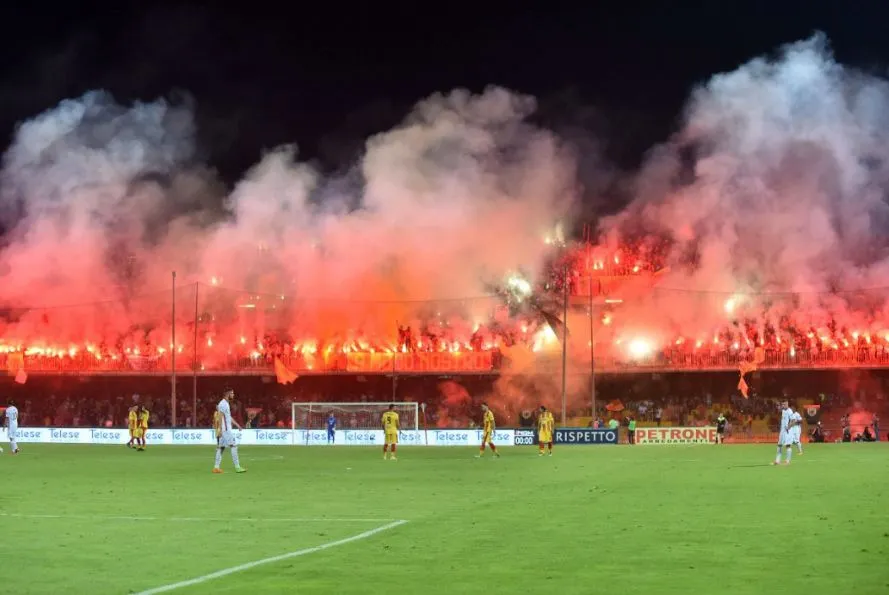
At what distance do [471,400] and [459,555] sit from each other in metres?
65.5

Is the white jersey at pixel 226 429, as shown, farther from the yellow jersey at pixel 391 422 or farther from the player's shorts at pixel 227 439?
the yellow jersey at pixel 391 422

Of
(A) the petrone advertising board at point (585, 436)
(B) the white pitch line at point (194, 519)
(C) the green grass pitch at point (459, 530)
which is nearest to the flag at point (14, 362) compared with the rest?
(A) the petrone advertising board at point (585, 436)

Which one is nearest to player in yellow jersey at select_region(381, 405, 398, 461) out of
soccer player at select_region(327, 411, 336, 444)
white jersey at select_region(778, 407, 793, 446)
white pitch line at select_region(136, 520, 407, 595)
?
white jersey at select_region(778, 407, 793, 446)

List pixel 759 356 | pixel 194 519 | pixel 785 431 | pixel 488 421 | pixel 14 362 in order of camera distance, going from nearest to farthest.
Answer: pixel 194 519, pixel 785 431, pixel 488 421, pixel 759 356, pixel 14 362

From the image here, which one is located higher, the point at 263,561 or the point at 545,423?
the point at 545,423

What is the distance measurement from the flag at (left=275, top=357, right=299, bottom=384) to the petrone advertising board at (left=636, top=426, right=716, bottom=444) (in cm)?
3078

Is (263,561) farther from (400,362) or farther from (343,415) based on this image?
(400,362)

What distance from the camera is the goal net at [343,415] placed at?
61.2 meters

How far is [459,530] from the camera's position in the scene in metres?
17.4

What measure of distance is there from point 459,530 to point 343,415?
4500cm

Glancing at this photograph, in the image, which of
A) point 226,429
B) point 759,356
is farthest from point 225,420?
point 759,356

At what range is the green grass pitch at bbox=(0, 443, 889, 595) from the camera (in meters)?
12.8

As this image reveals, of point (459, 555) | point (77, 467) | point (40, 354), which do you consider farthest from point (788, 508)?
point (40, 354)

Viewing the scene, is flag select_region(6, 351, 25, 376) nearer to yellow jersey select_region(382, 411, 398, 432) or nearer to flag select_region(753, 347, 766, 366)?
flag select_region(753, 347, 766, 366)
